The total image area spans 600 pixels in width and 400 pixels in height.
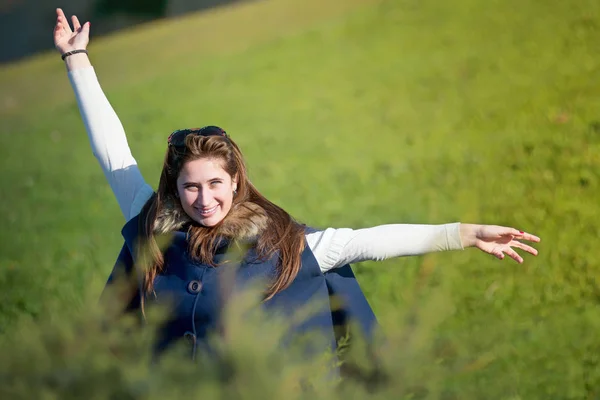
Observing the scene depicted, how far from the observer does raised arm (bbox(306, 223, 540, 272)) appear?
2598 mm

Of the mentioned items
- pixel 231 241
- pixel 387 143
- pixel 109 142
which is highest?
pixel 109 142

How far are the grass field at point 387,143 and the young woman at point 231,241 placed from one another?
516 mm

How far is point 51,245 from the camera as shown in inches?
279

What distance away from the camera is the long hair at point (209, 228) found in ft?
8.87

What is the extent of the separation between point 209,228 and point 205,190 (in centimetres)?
12

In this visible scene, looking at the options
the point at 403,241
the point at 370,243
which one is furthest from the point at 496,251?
the point at 370,243

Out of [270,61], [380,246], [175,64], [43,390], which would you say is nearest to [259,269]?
[380,246]

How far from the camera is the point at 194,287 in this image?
8.80ft

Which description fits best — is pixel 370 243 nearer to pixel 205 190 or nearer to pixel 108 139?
pixel 205 190

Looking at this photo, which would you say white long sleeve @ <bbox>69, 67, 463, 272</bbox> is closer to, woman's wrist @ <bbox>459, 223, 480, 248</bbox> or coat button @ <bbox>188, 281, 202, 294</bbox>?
woman's wrist @ <bbox>459, 223, 480, 248</bbox>

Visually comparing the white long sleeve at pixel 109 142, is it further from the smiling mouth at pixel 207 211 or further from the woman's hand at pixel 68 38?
the smiling mouth at pixel 207 211

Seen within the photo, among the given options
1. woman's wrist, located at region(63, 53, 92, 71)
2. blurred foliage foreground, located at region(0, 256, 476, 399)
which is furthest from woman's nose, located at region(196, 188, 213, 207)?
blurred foliage foreground, located at region(0, 256, 476, 399)

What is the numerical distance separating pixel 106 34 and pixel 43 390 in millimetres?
14470

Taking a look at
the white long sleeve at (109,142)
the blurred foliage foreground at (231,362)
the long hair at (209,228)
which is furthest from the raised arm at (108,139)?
the blurred foliage foreground at (231,362)
